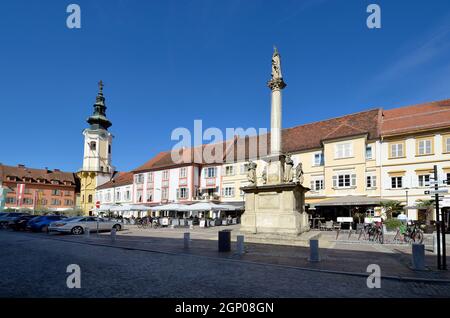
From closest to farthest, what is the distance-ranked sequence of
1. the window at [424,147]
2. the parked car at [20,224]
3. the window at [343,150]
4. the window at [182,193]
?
the parked car at [20,224]
the window at [424,147]
the window at [343,150]
the window at [182,193]

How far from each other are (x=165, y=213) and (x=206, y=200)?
9628 mm

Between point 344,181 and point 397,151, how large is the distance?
6199mm

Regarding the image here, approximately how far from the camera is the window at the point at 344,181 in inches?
1441

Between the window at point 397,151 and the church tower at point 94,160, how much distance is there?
6499 centimetres

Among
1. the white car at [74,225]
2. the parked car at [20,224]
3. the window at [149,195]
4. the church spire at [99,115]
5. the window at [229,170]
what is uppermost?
the church spire at [99,115]

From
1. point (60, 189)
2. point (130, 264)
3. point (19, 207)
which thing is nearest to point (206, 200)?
point (130, 264)

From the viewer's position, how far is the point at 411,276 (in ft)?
31.1

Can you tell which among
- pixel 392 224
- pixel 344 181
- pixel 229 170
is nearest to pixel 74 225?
pixel 392 224

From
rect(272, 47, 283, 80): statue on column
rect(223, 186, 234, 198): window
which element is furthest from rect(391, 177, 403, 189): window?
rect(223, 186, 234, 198): window

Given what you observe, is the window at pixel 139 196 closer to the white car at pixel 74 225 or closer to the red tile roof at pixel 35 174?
the white car at pixel 74 225

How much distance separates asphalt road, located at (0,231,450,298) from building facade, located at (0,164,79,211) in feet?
265

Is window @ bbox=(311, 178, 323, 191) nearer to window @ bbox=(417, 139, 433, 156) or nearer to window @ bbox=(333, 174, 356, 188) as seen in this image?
window @ bbox=(333, 174, 356, 188)

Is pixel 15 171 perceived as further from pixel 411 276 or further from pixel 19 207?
pixel 411 276

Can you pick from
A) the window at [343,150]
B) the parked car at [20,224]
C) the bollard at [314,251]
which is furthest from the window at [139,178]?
the bollard at [314,251]
